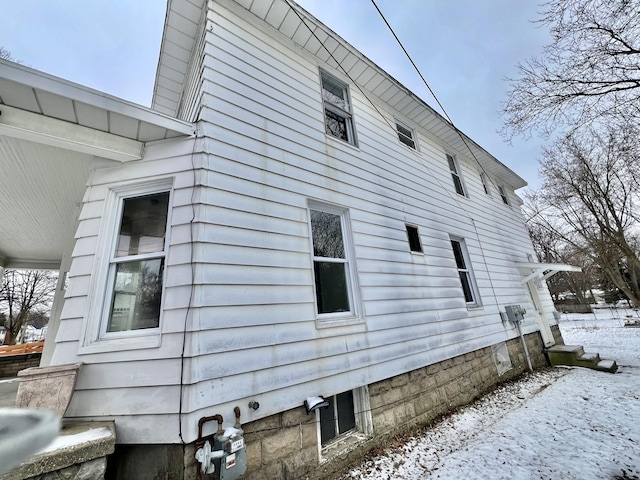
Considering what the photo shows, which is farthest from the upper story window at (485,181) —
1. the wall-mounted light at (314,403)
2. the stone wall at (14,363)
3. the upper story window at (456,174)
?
the stone wall at (14,363)

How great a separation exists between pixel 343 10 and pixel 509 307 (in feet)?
23.7

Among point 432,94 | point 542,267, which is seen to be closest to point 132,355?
point 432,94

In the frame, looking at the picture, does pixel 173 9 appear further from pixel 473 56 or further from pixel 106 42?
pixel 106 42

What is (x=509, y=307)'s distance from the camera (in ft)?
20.8

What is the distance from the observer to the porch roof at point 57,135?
2.13m

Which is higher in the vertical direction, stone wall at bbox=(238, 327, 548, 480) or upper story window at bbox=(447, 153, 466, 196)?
upper story window at bbox=(447, 153, 466, 196)

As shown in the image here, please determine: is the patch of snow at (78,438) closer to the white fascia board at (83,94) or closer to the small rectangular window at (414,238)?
the white fascia board at (83,94)

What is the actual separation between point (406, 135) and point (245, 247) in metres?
5.24

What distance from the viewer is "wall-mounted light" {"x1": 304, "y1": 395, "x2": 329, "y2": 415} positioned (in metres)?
2.56

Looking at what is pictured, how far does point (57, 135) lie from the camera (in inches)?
92.5

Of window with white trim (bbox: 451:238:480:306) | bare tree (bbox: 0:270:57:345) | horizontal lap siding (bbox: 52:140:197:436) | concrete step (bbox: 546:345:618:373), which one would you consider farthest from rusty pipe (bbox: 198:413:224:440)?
bare tree (bbox: 0:270:57:345)

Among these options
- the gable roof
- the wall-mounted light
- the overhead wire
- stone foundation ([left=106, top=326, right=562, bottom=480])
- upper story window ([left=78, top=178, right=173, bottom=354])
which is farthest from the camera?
the overhead wire

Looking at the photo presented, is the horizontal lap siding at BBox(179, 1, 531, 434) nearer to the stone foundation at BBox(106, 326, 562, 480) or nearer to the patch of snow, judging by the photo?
the stone foundation at BBox(106, 326, 562, 480)

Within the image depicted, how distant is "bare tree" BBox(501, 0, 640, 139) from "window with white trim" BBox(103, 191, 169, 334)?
20.4ft
